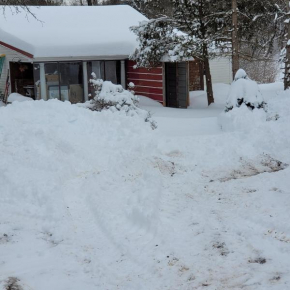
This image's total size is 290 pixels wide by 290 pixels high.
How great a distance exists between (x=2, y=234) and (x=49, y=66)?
16.0 meters

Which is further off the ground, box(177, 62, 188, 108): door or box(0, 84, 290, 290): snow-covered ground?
box(177, 62, 188, 108): door

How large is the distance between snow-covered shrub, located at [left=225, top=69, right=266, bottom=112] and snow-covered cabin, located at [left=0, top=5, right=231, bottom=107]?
8.81 metres

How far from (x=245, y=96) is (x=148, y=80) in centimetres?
1100

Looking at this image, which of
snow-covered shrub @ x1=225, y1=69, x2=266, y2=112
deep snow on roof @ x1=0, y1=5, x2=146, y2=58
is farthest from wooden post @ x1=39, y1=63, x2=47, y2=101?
snow-covered shrub @ x1=225, y1=69, x2=266, y2=112

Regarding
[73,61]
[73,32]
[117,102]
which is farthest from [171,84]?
[117,102]

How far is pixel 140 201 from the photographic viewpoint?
7199 millimetres

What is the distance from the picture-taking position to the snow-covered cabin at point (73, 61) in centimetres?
2114

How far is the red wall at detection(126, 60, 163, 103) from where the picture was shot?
2233cm

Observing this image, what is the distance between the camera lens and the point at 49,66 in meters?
21.4

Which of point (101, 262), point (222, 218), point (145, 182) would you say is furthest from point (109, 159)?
point (101, 262)

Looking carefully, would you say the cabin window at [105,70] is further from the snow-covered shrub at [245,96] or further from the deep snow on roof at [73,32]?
the snow-covered shrub at [245,96]

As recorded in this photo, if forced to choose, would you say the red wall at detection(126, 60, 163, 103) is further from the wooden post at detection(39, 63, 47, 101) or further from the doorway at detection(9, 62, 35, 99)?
the doorway at detection(9, 62, 35, 99)

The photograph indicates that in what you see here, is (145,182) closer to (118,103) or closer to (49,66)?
(118,103)

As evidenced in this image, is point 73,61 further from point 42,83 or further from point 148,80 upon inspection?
point 148,80
